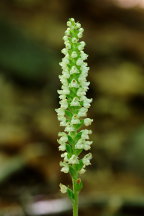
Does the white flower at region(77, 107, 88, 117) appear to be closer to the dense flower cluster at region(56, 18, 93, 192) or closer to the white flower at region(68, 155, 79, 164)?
the dense flower cluster at region(56, 18, 93, 192)

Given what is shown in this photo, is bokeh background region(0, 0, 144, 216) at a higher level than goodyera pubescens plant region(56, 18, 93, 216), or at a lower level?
higher

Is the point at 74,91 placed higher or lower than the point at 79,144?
higher

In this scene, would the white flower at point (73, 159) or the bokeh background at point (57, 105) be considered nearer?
the white flower at point (73, 159)

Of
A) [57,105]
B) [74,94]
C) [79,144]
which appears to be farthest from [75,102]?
[57,105]

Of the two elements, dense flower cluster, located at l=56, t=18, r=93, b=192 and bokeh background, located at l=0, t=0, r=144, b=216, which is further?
bokeh background, located at l=0, t=0, r=144, b=216

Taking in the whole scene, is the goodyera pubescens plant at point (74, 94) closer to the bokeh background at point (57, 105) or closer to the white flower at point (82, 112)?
the white flower at point (82, 112)

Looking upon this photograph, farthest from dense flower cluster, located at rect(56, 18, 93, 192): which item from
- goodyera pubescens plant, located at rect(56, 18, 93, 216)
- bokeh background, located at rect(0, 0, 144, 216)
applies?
bokeh background, located at rect(0, 0, 144, 216)

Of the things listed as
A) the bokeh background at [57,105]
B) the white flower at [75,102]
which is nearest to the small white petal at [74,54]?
the white flower at [75,102]

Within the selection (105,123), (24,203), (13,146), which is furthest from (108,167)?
(105,123)

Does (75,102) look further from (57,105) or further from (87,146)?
A: (57,105)
